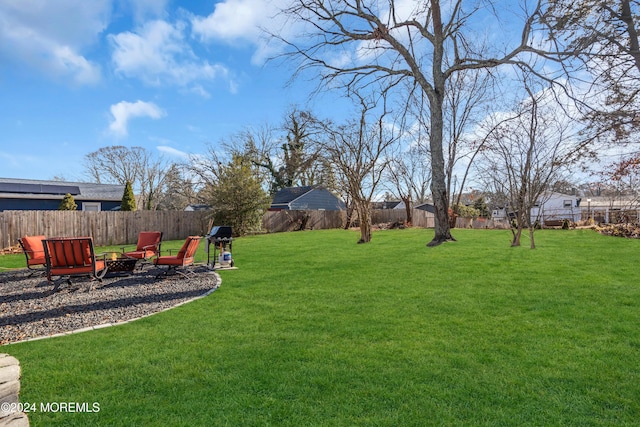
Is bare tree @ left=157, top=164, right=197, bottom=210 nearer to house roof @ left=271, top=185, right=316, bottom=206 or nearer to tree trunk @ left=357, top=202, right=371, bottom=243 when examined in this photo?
house roof @ left=271, top=185, right=316, bottom=206

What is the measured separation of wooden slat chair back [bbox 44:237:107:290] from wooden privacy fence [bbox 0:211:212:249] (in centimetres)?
1150

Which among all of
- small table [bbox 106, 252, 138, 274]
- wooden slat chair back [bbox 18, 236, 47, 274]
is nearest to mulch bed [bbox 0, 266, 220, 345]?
small table [bbox 106, 252, 138, 274]

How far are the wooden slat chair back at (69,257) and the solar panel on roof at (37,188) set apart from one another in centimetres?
2316

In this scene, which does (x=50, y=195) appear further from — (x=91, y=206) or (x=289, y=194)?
(x=289, y=194)

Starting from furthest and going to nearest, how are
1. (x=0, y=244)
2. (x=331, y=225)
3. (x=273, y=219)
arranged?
(x=331, y=225) → (x=273, y=219) → (x=0, y=244)

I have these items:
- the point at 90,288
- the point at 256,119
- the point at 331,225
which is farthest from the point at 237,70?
the point at 256,119

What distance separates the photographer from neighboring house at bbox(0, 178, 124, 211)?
23562 millimetres

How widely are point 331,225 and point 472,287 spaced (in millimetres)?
23233

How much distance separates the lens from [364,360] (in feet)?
10.8

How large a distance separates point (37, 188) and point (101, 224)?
13604mm

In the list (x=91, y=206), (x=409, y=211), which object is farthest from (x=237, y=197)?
(x=409, y=211)

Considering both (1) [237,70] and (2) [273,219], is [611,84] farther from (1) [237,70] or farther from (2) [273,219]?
(2) [273,219]

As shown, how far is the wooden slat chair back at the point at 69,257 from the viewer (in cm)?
648

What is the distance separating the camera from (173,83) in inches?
546
